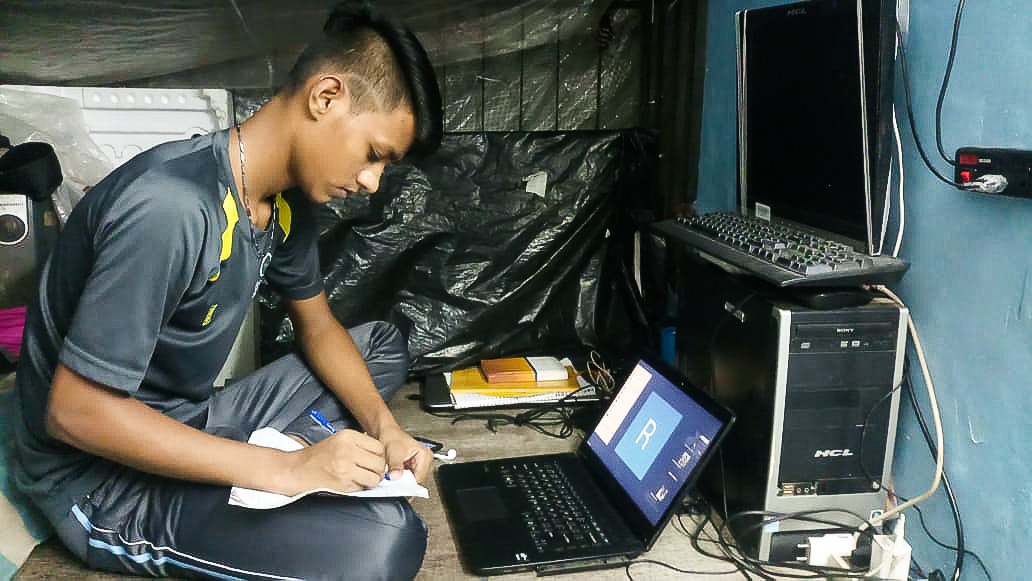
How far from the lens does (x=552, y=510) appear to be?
139cm

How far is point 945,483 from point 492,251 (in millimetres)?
1205

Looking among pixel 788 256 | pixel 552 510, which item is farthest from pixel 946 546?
pixel 552 510

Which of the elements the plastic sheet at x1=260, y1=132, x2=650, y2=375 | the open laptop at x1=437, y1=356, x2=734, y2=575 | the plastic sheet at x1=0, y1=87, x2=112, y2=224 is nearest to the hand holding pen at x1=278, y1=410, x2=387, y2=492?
the open laptop at x1=437, y1=356, x2=734, y2=575

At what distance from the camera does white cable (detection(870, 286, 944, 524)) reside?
117 cm

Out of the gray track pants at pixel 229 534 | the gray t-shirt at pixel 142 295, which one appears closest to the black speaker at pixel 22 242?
the gray t-shirt at pixel 142 295

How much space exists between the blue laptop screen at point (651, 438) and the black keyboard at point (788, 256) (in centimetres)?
25

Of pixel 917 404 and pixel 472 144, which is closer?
pixel 917 404

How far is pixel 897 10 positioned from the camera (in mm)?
1218

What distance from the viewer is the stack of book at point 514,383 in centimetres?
188

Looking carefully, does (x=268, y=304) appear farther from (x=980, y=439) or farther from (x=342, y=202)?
(x=980, y=439)

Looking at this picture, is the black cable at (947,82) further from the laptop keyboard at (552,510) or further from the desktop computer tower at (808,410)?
the laptop keyboard at (552,510)

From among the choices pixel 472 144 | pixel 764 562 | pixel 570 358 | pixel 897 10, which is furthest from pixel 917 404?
pixel 472 144

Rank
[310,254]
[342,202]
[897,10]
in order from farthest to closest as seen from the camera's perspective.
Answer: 1. [342,202]
2. [310,254]
3. [897,10]

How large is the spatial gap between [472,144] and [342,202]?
0.36 meters
